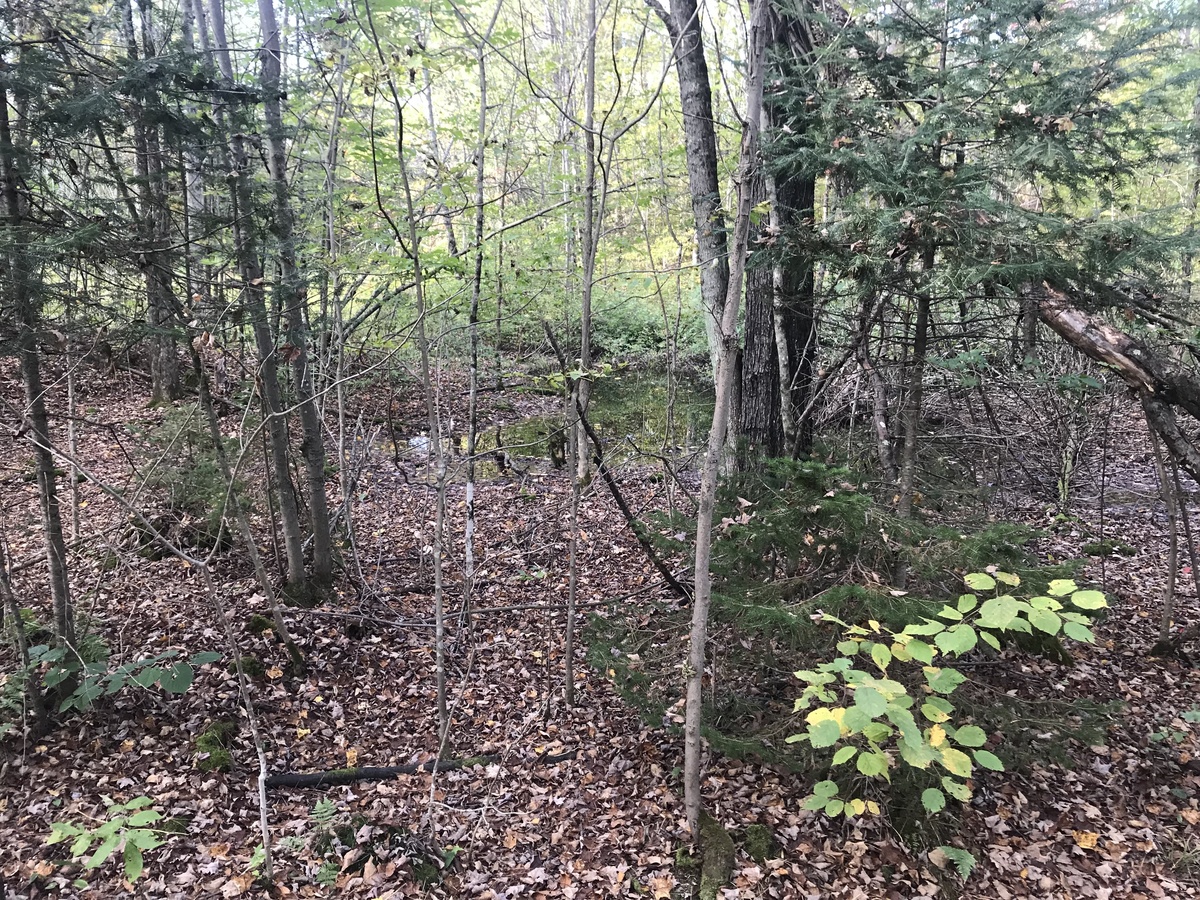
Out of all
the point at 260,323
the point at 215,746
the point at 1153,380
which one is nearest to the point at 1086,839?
the point at 1153,380

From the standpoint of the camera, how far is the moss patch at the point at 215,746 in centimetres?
401

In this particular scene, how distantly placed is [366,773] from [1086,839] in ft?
13.6

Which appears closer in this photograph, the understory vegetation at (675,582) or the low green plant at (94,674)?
the understory vegetation at (675,582)

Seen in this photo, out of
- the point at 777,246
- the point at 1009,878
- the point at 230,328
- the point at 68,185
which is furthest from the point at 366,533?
the point at 1009,878

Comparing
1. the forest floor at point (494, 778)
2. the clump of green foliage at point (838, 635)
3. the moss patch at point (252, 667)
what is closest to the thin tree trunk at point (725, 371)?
the clump of green foliage at point (838, 635)

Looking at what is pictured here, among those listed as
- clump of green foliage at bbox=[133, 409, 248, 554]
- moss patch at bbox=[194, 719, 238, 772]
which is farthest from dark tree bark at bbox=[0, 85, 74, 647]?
clump of green foliage at bbox=[133, 409, 248, 554]

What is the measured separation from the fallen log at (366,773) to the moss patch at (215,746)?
317 millimetres

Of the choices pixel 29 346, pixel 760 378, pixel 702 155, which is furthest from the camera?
pixel 760 378

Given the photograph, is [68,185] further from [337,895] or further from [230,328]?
[337,895]

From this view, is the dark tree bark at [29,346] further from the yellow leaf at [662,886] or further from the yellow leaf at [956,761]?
the yellow leaf at [956,761]

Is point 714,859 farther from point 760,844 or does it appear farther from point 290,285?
point 290,285

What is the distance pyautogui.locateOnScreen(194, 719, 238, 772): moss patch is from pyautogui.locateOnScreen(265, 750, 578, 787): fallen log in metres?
0.32

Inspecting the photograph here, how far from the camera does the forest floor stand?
3342 mm

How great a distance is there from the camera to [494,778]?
13.6 feet
